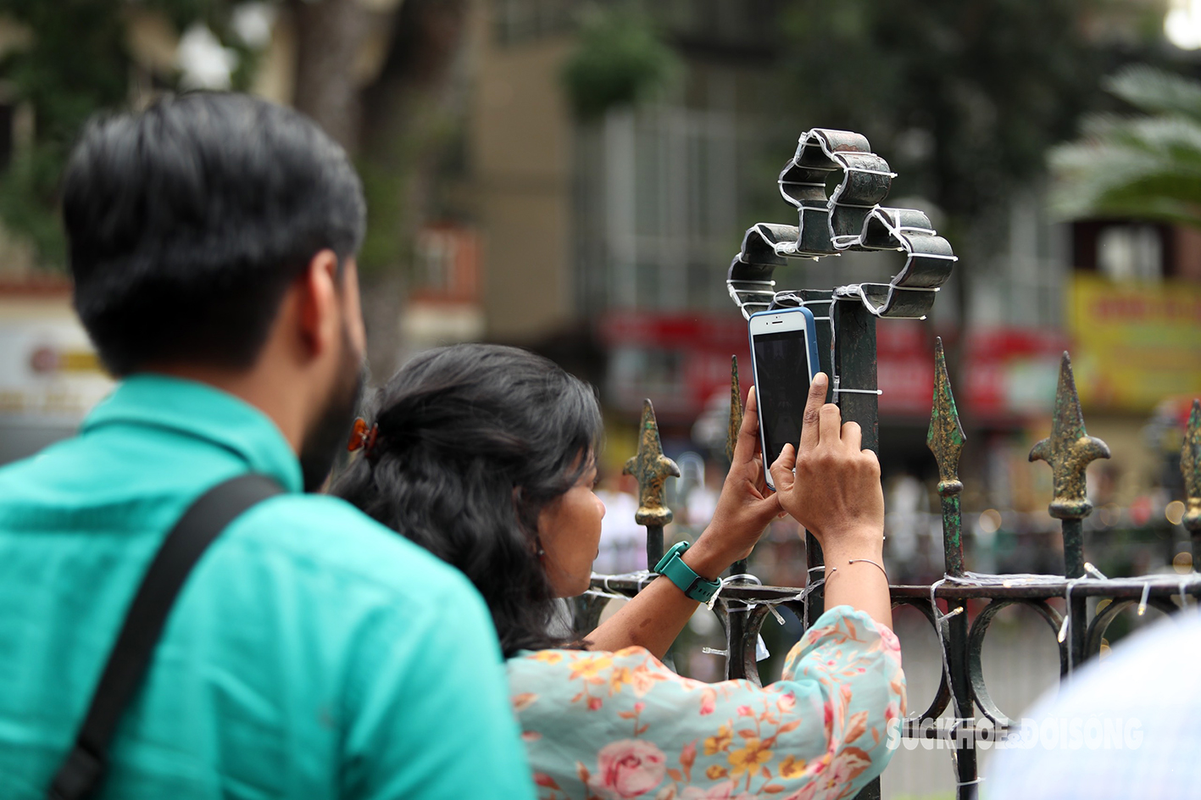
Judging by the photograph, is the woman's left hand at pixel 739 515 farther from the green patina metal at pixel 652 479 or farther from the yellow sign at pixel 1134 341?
the yellow sign at pixel 1134 341

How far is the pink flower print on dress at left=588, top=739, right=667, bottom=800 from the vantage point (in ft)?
4.65

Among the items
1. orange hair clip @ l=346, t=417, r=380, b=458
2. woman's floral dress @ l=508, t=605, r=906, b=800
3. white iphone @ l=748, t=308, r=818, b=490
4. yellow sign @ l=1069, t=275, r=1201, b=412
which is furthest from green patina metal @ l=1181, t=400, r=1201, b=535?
yellow sign @ l=1069, t=275, r=1201, b=412

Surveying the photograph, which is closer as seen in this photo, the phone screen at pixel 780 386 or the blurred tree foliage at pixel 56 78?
the phone screen at pixel 780 386

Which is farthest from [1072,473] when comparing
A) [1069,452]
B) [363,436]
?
[363,436]

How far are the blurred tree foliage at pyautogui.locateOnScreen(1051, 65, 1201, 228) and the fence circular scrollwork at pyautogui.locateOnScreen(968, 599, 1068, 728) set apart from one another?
5.59m

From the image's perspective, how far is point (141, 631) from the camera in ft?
3.34

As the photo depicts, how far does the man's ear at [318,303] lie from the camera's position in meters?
1.13

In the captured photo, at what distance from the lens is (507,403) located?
Answer: 1.64 meters

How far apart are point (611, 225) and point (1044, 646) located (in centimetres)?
871

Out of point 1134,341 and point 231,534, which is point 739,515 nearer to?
point 231,534

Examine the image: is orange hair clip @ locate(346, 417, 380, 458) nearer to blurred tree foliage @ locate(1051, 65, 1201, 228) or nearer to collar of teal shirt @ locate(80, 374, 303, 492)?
collar of teal shirt @ locate(80, 374, 303, 492)

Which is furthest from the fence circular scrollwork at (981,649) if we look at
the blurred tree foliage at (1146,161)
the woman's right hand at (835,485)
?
the blurred tree foliage at (1146,161)

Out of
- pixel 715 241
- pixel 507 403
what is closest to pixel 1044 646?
pixel 715 241

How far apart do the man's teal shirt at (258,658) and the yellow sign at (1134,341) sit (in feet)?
67.1
